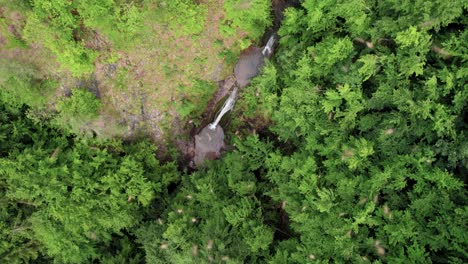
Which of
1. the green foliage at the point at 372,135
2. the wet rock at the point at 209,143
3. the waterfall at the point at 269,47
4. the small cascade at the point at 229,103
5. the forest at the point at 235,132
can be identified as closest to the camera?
the green foliage at the point at 372,135

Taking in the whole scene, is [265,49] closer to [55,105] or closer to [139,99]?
[139,99]

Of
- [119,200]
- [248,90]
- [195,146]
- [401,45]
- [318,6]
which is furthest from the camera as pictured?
[195,146]

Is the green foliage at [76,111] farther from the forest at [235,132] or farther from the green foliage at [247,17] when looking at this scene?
the green foliage at [247,17]

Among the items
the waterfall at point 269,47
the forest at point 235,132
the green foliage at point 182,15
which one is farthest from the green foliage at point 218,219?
the green foliage at point 182,15

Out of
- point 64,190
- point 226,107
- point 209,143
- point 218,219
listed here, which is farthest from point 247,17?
point 64,190

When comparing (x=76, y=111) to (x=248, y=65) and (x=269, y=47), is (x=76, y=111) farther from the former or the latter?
(x=269, y=47)

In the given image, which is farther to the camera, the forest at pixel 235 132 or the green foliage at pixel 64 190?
the green foliage at pixel 64 190

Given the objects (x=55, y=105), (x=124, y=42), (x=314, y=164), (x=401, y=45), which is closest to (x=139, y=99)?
(x=124, y=42)
